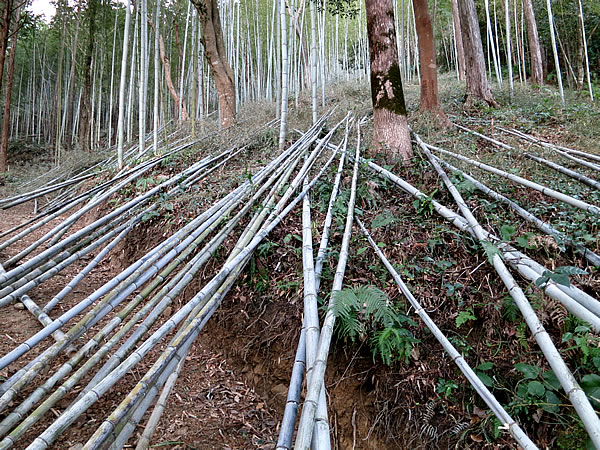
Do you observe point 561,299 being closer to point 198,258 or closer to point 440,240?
point 440,240

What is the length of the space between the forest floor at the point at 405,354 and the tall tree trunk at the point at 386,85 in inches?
11.3

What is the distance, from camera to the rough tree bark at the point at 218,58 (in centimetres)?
520

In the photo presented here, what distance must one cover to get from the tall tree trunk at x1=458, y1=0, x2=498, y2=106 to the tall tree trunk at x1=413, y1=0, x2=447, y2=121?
4.48 feet

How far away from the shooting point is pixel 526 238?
1882 mm

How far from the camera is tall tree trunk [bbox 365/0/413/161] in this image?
9.48 ft

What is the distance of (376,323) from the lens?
1.73m

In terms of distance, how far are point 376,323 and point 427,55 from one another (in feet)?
11.9

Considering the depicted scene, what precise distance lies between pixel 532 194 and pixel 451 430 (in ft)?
5.42

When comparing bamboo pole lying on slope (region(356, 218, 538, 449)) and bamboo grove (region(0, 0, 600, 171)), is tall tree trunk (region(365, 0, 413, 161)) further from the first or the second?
bamboo grove (region(0, 0, 600, 171))

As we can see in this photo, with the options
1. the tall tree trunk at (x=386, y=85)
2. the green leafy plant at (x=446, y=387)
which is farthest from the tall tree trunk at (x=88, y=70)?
the green leafy plant at (x=446, y=387)

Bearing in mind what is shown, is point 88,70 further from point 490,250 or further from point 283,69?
point 490,250

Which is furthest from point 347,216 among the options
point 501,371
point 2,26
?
point 2,26

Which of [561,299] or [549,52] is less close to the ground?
[549,52]

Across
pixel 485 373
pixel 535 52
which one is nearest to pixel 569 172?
pixel 485 373
